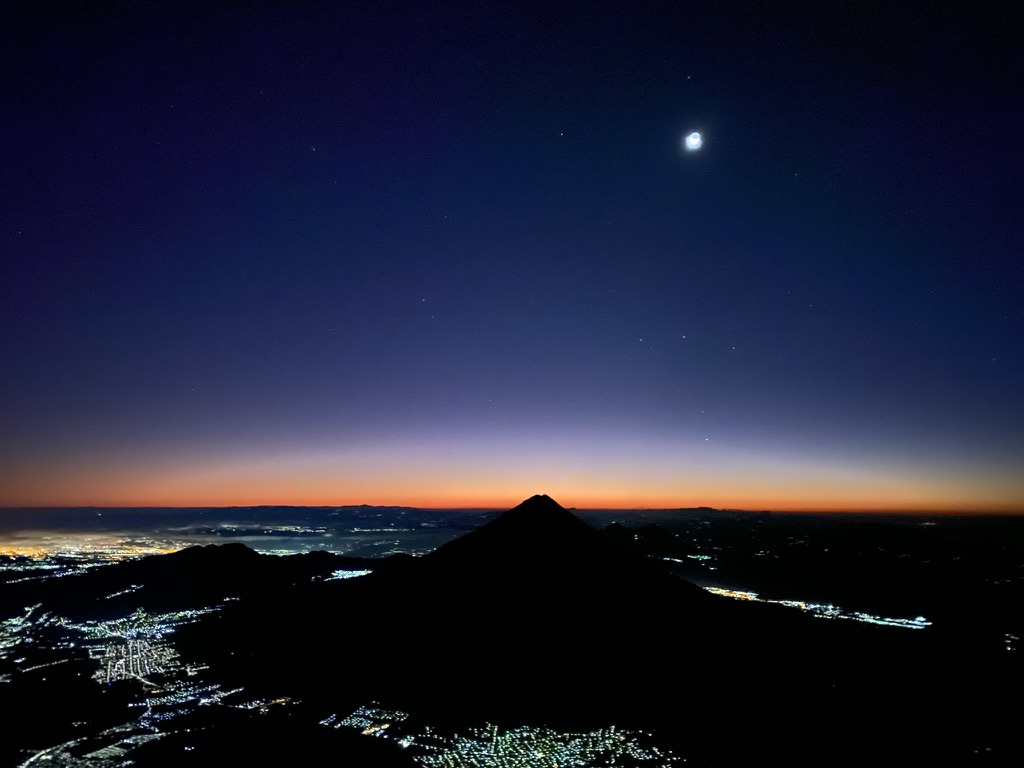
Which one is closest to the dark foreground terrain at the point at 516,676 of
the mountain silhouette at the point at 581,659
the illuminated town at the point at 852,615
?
the mountain silhouette at the point at 581,659

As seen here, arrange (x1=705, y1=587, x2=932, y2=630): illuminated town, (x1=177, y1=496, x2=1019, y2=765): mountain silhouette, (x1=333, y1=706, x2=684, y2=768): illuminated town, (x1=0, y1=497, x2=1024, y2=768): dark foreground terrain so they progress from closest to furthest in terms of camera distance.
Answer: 1. (x1=333, y1=706, x2=684, y2=768): illuminated town
2. (x1=0, y1=497, x2=1024, y2=768): dark foreground terrain
3. (x1=177, y1=496, x2=1019, y2=765): mountain silhouette
4. (x1=705, y1=587, x2=932, y2=630): illuminated town

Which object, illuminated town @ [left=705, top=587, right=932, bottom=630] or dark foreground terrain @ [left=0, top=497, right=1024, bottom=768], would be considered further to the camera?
illuminated town @ [left=705, top=587, right=932, bottom=630]

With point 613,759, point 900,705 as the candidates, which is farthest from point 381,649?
point 900,705

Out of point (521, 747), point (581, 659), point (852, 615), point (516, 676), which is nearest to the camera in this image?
point (521, 747)

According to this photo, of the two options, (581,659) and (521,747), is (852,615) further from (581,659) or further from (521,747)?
(521,747)

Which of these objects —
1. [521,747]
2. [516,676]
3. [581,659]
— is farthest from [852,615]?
[521,747]

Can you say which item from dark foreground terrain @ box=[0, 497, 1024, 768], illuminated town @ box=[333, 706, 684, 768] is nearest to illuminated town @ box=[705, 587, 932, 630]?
dark foreground terrain @ box=[0, 497, 1024, 768]

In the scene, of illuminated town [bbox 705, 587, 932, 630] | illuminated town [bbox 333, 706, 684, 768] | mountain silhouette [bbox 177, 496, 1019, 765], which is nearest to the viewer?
illuminated town [bbox 333, 706, 684, 768]

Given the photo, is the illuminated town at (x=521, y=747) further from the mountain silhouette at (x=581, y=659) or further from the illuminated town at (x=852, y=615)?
→ the illuminated town at (x=852, y=615)

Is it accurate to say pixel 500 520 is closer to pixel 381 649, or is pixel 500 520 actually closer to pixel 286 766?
pixel 381 649

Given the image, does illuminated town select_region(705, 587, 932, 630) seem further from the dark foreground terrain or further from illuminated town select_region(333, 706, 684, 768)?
illuminated town select_region(333, 706, 684, 768)

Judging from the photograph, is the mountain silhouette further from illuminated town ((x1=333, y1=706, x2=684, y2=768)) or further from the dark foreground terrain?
illuminated town ((x1=333, y1=706, x2=684, y2=768))

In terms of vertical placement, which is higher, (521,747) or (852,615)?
(521,747)

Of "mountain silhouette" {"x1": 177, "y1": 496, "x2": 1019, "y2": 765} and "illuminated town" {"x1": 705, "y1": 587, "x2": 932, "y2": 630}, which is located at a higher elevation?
"mountain silhouette" {"x1": 177, "y1": 496, "x2": 1019, "y2": 765}
